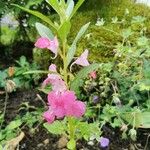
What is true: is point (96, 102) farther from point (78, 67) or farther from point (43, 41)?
point (43, 41)

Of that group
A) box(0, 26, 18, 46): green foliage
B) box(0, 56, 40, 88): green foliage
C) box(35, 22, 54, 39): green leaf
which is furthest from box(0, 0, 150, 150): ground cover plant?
box(0, 26, 18, 46): green foliage

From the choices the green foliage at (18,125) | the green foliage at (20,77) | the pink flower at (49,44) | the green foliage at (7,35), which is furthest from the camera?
the green foliage at (7,35)

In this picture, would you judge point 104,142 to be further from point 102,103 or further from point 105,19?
point 105,19

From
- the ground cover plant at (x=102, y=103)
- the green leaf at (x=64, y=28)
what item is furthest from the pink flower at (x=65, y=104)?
the green leaf at (x=64, y=28)

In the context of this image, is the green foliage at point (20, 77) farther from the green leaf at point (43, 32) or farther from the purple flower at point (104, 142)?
the green leaf at point (43, 32)

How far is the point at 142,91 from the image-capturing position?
3699 mm

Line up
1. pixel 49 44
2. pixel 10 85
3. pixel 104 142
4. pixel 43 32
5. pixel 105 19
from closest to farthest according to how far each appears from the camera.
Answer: pixel 49 44 < pixel 43 32 < pixel 104 142 < pixel 10 85 < pixel 105 19

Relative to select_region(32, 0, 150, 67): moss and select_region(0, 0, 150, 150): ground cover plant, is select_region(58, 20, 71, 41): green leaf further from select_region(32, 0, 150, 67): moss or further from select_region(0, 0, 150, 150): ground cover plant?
select_region(32, 0, 150, 67): moss

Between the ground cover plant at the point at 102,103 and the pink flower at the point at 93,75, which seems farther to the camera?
the pink flower at the point at 93,75

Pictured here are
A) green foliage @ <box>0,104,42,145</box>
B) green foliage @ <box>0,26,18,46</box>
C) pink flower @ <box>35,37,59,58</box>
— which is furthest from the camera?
green foliage @ <box>0,26,18,46</box>

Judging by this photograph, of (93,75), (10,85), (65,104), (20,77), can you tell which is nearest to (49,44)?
(65,104)

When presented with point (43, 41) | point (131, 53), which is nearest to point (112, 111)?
point (131, 53)

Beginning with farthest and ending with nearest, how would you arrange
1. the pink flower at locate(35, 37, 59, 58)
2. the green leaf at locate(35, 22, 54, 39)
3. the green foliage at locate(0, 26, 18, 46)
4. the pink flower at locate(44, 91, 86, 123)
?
1. the green foliage at locate(0, 26, 18, 46)
2. the green leaf at locate(35, 22, 54, 39)
3. the pink flower at locate(35, 37, 59, 58)
4. the pink flower at locate(44, 91, 86, 123)

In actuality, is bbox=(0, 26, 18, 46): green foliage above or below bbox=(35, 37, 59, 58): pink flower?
above
